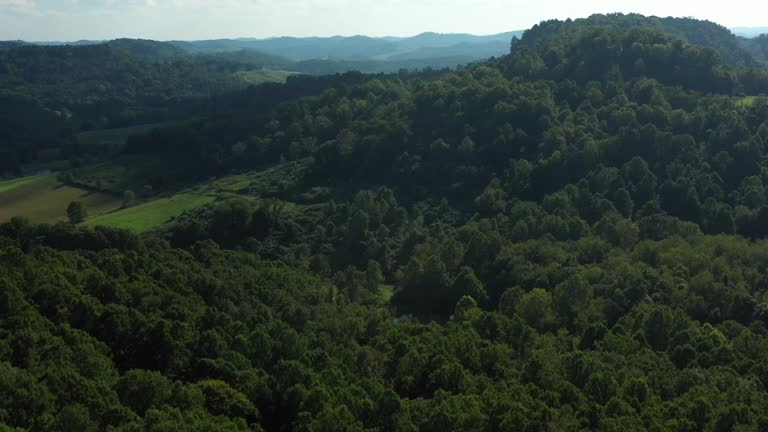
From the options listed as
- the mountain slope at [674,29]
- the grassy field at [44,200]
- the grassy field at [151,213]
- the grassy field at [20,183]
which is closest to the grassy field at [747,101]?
the mountain slope at [674,29]

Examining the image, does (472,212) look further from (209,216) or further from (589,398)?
(589,398)

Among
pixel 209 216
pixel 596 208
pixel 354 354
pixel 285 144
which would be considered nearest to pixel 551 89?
pixel 596 208

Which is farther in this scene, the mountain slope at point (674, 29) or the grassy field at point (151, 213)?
the mountain slope at point (674, 29)

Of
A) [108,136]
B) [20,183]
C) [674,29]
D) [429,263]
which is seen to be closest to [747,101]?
[429,263]

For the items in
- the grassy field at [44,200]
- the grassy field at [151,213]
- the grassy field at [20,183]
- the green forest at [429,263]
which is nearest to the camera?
the green forest at [429,263]

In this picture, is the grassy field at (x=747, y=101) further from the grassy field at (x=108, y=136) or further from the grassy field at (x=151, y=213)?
the grassy field at (x=108, y=136)

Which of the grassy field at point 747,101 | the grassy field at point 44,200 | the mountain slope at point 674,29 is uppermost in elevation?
the mountain slope at point 674,29
